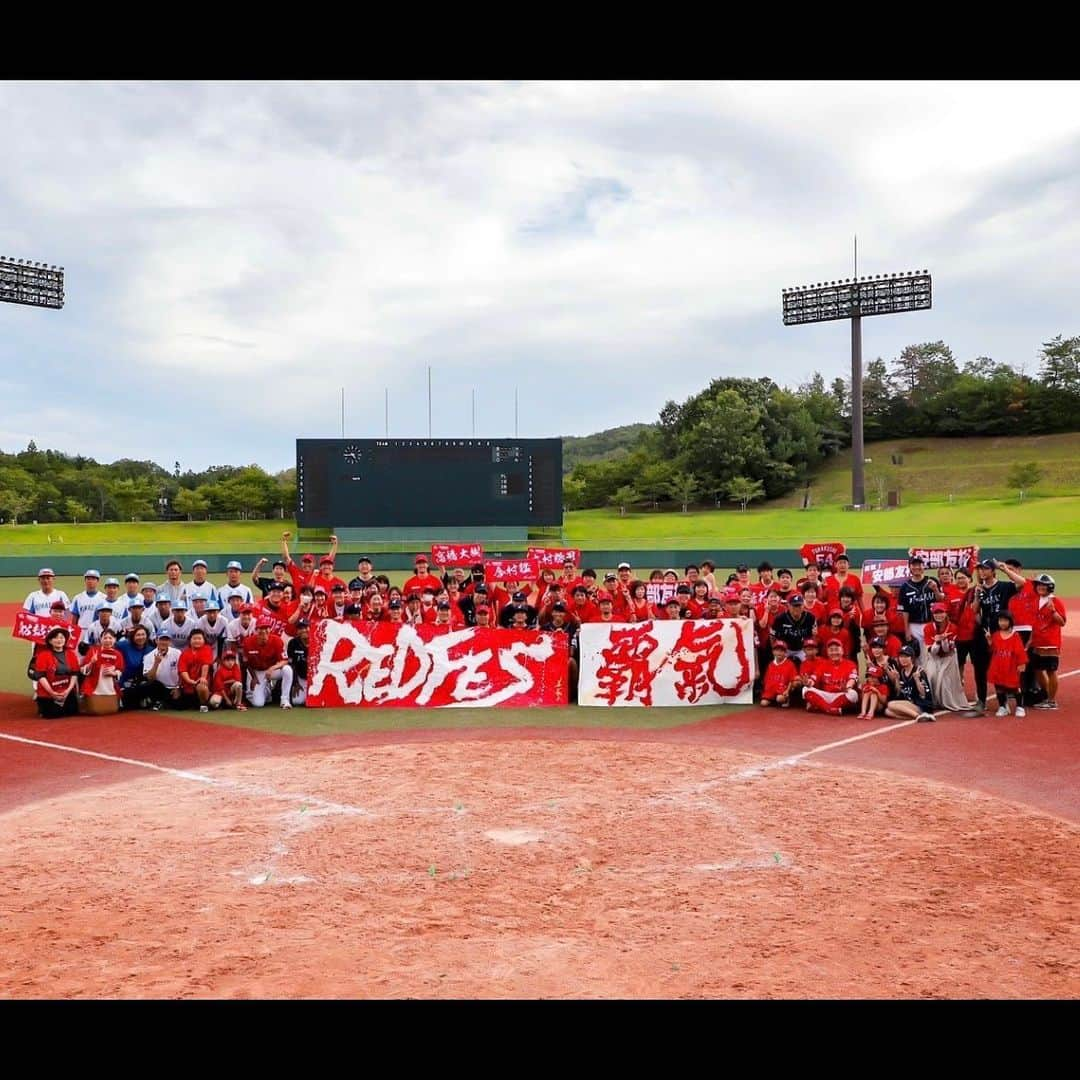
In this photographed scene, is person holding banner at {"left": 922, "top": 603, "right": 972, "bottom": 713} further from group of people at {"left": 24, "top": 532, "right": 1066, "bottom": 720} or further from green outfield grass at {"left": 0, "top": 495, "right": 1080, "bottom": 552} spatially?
green outfield grass at {"left": 0, "top": 495, "right": 1080, "bottom": 552}

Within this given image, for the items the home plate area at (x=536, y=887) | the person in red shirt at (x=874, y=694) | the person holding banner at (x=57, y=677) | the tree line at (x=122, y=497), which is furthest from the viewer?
the tree line at (x=122, y=497)

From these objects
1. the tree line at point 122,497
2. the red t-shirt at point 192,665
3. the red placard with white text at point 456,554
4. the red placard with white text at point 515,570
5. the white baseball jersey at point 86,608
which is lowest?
the red t-shirt at point 192,665

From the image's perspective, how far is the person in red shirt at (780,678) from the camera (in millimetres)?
13344

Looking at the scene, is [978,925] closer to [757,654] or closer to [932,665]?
[932,665]

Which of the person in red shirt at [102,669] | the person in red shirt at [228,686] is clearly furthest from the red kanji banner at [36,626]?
the person in red shirt at [228,686]

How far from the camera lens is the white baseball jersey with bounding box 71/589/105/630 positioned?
46.6 feet

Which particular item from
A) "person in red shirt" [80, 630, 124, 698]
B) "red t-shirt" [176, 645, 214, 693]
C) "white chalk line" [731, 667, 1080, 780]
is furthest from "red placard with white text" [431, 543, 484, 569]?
"white chalk line" [731, 667, 1080, 780]

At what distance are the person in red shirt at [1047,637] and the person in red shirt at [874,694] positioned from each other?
2098mm

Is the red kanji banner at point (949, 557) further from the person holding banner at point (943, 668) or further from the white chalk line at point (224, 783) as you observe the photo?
the white chalk line at point (224, 783)

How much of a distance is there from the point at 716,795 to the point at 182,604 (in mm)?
8832

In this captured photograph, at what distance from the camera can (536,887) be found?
264 inches

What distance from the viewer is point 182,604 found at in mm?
14398

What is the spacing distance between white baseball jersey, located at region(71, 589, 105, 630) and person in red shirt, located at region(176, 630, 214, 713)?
1726mm
